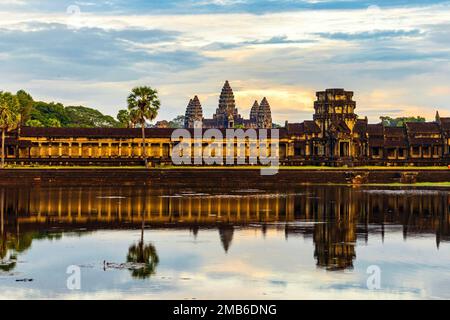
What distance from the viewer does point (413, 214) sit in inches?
1781

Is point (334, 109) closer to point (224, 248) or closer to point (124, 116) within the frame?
point (124, 116)

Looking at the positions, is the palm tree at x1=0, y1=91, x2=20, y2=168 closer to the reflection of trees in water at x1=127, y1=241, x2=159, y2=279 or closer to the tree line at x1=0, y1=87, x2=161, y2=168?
the tree line at x1=0, y1=87, x2=161, y2=168

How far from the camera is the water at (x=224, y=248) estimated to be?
2359 cm

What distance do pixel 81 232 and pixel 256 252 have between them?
9.55 m

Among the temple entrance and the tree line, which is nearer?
the tree line

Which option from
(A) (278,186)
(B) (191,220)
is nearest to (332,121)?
(A) (278,186)

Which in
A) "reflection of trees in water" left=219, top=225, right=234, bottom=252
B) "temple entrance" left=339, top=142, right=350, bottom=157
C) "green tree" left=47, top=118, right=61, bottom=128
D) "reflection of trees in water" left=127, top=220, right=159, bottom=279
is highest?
"green tree" left=47, top=118, right=61, bottom=128

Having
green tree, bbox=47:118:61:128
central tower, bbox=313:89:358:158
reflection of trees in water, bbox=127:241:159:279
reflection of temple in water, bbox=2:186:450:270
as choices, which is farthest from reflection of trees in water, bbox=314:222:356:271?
green tree, bbox=47:118:61:128

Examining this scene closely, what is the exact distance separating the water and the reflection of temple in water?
6 cm

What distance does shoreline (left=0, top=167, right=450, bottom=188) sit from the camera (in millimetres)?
76000

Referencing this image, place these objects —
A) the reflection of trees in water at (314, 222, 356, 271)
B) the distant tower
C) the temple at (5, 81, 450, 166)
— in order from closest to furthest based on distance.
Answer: the reflection of trees in water at (314, 222, 356, 271) → the temple at (5, 81, 450, 166) → the distant tower

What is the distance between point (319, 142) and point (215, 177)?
41057 mm

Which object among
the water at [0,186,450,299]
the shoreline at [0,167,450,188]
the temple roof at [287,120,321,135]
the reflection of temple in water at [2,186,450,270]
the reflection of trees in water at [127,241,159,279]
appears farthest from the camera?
the temple roof at [287,120,321,135]

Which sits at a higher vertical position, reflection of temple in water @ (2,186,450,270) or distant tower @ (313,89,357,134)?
distant tower @ (313,89,357,134)
